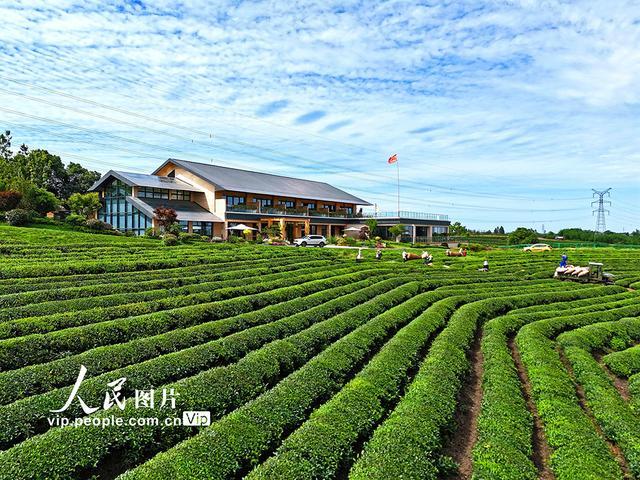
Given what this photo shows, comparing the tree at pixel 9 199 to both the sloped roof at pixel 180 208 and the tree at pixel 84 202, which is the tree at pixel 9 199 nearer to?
the tree at pixel 84 202

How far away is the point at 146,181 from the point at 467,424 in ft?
163

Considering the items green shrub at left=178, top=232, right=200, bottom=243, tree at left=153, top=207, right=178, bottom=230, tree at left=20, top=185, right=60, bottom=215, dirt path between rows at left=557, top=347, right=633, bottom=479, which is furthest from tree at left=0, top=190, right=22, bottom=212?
dirt path between rows at left=557, top=347, right=633, bottom=479

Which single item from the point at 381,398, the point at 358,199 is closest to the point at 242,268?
the point at 381,398

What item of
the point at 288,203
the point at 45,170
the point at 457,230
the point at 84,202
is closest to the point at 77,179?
the point at 45,170

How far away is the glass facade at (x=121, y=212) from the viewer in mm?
50919

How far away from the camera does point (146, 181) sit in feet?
175

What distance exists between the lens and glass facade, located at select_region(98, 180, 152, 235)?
5092 cm

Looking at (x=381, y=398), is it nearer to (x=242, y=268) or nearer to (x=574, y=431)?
(x=574, y=431)

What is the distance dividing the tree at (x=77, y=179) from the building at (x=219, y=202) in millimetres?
17556

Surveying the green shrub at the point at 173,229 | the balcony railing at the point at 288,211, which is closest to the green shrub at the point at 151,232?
the green shrub at the point at 173,229

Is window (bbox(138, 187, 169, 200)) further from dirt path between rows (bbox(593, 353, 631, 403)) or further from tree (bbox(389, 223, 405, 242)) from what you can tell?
dirt path between rows (bbox(593, 353, 631, 403))

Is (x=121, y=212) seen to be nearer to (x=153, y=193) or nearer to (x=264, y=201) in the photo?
(x=153, y=193)

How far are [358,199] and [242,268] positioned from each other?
170 ft

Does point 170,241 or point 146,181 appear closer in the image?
point 170,241
